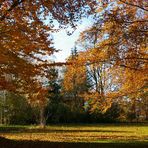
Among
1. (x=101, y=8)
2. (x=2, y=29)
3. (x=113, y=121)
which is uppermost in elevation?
(x=101, y=8)

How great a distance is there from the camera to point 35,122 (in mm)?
51375

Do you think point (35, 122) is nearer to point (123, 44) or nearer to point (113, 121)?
point (113, 121)

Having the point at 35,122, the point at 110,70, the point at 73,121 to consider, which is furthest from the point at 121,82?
the point at 73,121

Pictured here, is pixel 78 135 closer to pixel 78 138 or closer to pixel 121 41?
pixel 78 138

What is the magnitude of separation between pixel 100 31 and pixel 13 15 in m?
4.08

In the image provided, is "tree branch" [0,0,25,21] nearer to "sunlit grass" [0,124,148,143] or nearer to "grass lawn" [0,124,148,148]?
"grass lawn" [0,124,148,148]

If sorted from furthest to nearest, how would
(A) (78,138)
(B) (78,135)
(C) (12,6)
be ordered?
1. (B) (78,135)
2. (A) (78,138)
3. (C) (12,6)

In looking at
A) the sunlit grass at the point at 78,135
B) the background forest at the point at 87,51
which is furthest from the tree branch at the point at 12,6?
the sunlit grass at the point at 78,135

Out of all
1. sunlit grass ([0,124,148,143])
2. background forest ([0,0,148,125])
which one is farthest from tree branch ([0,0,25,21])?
sunlit grass ([0,124,148,143])

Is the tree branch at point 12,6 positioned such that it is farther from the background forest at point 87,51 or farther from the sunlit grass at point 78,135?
the sunlit grass at point 78,135

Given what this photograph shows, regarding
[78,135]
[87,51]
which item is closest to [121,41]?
[87,51]

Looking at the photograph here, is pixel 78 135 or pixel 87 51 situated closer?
pixel 87 51

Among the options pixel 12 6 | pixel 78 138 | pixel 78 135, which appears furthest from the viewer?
pixel 78 135

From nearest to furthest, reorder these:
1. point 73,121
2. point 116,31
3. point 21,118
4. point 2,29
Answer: point 2,29 → point 116,31 → point 21,118 → point 73,121
